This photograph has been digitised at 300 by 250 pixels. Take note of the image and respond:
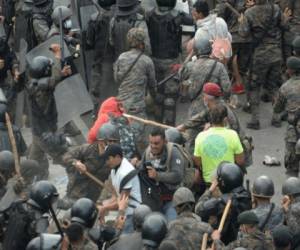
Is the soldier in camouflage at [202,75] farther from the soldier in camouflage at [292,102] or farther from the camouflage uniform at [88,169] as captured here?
the camouflage uniform at [88,169]

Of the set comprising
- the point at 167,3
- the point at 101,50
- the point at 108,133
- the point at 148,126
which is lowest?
the point at 148,126

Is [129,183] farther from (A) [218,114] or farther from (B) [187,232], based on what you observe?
(A) [218,114]

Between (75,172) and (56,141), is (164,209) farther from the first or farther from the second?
(56,141)

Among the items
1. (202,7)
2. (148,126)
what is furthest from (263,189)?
(202,7)

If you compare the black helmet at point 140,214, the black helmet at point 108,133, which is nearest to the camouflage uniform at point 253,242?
the black helmet at point 140,214

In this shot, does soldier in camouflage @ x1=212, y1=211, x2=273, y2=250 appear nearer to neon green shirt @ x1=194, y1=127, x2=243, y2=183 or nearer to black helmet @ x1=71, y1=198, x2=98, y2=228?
black helmet @ x1=71, y1=198, x2=98, y2=228

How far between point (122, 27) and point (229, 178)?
216 inches

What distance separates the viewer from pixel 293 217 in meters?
14.6

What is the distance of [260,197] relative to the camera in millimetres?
14750

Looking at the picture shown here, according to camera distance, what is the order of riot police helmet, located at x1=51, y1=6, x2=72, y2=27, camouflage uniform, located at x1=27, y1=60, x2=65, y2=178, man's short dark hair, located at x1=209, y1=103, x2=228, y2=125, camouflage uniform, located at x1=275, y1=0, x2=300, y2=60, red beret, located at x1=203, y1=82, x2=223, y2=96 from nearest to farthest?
man's short dark hair, located at x1=209, y1=103, x2=228, y2=125 → red beret, located at x1=203, y1=82, x2=223, y2=96 → camouflage uniform, located at x1=27, y1=60, x2=65, y2=178 → riot police helmet, located at x1=51, y1=6, x2=72, y2=27 → camouflage uniform, located at x1=275, y1=0, x2=300, y2=60

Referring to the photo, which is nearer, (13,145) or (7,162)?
(7,162)

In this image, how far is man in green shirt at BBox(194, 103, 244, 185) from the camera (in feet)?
52.2

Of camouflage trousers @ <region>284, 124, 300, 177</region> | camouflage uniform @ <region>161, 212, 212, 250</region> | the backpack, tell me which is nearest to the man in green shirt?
camouflage uniform @ <region>161, 212, 212, 250</region>

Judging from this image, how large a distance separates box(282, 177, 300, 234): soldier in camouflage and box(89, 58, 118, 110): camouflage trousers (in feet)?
19.7
